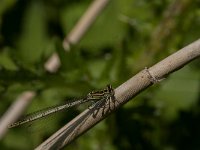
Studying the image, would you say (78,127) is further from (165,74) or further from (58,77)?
(58,77)

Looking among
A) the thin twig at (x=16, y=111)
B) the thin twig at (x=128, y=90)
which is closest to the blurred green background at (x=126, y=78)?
the thin twig at (x=16, y=111)

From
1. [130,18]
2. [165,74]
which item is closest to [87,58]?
[130,18]

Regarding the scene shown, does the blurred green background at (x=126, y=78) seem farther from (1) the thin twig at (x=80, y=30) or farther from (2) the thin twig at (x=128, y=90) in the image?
(2) the thin twig at (x=128, y=90)

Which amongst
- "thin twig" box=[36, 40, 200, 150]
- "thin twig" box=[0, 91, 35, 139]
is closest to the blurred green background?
"thin twig" box=[0, 91, 35, 139]

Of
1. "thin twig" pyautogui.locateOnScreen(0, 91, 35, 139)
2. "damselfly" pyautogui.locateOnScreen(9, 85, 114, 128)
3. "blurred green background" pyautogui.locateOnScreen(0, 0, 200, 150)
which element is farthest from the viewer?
"thin twig" pyautogui.locateOnScreen(0, 91, 35, 139)

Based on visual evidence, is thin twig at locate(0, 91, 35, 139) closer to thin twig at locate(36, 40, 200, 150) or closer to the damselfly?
the damselfly

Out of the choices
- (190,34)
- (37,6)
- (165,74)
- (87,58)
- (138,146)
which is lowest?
(165,74)

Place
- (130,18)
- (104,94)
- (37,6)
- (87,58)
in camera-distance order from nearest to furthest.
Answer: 1. (104,94)
2. (130,18)
3. (87,58)
4. (37,6)

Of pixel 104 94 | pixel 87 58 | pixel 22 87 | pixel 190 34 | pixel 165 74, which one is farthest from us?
pixel 87 58
